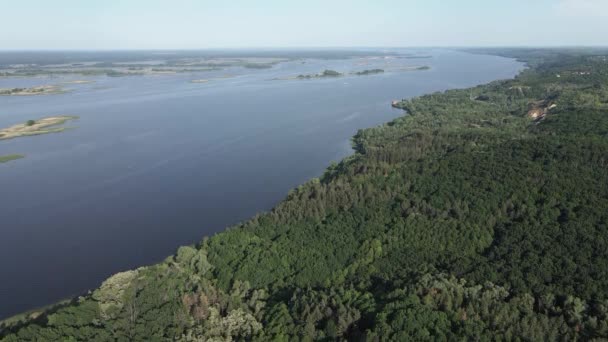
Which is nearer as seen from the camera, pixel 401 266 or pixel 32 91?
pixel 401 266

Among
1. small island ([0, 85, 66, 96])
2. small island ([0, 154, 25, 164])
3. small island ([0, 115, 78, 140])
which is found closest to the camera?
small island ([0, 154, 25, 164])

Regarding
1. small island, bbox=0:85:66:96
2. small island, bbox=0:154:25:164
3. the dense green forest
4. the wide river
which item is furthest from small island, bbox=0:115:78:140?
the dense green forest

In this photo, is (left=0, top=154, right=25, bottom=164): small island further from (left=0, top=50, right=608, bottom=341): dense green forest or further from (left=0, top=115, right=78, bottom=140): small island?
(left=0, top=50, right=608, bottom=341): dense green forest

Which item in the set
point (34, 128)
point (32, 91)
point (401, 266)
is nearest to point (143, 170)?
point (34, 128)

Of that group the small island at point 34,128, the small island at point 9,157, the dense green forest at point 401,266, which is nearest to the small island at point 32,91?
the small island at point 34,128

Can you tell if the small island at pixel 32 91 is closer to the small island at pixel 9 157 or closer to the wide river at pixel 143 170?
the wide river at pixel 143 170

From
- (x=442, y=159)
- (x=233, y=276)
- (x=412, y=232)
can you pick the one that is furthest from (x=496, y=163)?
(x=233, y=276)

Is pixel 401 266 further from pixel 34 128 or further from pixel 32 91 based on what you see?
pixel 32 91

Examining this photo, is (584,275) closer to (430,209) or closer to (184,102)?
(430,209)
